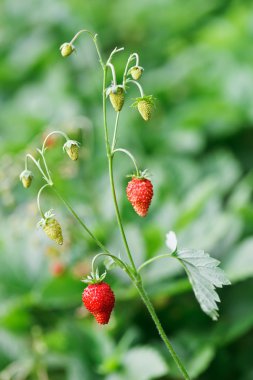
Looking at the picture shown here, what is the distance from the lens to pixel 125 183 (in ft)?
7.98

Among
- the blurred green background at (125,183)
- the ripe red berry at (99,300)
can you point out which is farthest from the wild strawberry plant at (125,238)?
the blurred green background at (125,183)

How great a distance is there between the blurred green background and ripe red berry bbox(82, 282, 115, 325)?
1.98 ft

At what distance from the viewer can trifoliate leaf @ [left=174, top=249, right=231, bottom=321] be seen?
3.42ft

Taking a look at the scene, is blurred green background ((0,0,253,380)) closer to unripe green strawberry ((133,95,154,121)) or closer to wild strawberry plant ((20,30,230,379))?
wild strawberry plant ((20,30,230,379))

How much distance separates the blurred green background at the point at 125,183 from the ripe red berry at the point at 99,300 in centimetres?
60

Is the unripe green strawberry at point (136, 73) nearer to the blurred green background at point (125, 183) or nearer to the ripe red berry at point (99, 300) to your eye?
the ripe red berry at point (99, 300)

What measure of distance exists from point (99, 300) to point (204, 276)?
180 millimetres

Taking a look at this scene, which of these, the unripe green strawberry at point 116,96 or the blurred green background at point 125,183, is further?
the blurred green background at point 125,183

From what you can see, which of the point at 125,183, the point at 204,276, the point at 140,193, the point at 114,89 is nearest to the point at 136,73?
the point at 114,89

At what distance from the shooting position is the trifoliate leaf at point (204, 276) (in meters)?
1.04

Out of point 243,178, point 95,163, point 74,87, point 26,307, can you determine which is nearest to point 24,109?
point 74,87

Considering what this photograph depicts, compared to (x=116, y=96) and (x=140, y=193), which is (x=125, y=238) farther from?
(x=116, y=96)

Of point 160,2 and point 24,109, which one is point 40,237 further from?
point 160,2

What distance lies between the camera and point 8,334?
200 centimetres
